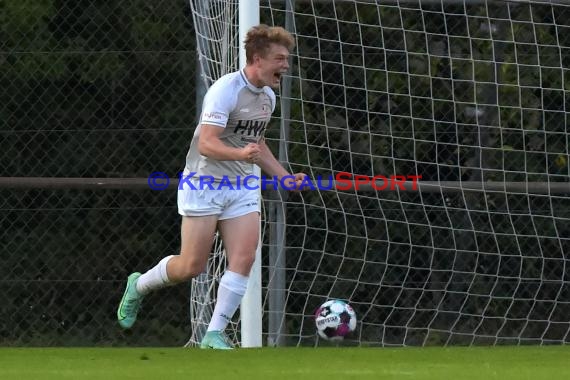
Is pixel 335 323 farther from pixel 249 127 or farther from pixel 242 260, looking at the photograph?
pixel 249 127

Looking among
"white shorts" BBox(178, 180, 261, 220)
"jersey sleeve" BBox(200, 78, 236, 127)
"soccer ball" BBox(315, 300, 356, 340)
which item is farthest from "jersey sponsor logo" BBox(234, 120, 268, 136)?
"soccer ball" BBox(315, 300, 356, 340)

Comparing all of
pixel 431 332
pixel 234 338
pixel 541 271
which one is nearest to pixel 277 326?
pixel 234 338

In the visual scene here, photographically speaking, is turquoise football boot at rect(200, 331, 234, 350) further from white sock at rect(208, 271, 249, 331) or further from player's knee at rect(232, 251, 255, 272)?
player's knee at rect(232, 251, 255, 272)

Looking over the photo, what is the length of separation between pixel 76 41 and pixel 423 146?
2.55 metres

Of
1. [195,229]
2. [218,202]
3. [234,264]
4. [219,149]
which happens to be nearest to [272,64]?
[219,149]

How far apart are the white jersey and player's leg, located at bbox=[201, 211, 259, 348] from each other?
239 millimetres

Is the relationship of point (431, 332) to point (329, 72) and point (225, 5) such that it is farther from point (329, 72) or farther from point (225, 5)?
point (225, 5)

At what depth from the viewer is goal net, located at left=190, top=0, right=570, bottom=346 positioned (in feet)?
30.9

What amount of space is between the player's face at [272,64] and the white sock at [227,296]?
1027 mm

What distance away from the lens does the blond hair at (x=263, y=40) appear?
7.29 meters

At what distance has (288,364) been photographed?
21.5 feet

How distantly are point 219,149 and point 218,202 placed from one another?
0.41 meters

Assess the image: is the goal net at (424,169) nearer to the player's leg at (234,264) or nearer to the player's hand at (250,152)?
the player's leg at (234,264)

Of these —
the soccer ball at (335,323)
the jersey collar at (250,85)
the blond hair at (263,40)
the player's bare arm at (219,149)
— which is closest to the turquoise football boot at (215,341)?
the player's bare arm at (219,149)
